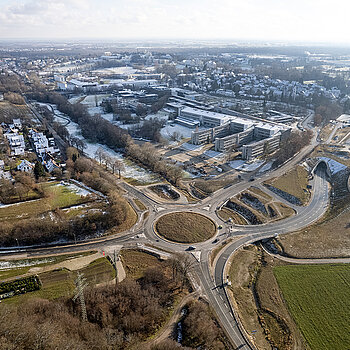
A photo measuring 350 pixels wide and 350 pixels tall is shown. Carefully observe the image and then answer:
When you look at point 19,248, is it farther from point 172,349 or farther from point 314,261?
point 314,261

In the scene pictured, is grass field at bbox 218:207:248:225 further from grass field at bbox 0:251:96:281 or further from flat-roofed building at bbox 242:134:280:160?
flat-roofed building at bbox 242:134:280:160

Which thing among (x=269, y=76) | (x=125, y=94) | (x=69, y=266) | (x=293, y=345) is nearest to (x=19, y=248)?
(x=69, y=266)

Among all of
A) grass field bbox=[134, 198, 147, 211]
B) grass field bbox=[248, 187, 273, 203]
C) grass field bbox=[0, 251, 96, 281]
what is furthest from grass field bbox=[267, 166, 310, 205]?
grass field bbox=[0, 251, 96, 281]

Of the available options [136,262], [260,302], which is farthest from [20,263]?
[260,302]

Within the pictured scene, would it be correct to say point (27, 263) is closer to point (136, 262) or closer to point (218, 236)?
point (136, 262)

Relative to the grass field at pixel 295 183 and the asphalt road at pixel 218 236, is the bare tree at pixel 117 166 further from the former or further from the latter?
the grass field at pixel 295 183

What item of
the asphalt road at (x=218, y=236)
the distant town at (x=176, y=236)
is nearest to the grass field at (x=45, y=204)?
the distant town at (x=176, y=236)
